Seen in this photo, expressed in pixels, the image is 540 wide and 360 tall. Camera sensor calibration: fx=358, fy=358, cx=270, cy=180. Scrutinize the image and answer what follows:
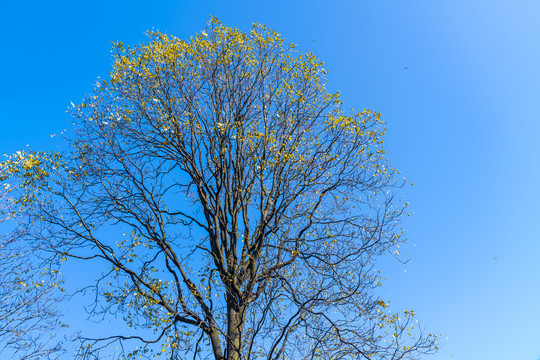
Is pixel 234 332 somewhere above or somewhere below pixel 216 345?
above

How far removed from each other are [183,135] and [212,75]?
235 centimetres

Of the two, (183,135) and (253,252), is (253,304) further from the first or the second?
(183,135)

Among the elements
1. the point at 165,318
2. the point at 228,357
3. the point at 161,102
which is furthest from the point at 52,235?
the point at 228,357

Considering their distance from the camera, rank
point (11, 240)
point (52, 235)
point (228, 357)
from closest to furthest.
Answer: point (228, 357)
point (52, 235)
point (11, 240)

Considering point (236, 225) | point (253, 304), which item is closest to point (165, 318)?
point (253, 304)

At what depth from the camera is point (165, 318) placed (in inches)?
357

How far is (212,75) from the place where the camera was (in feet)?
40.6

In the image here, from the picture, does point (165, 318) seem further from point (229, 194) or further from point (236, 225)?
point (229, 194)

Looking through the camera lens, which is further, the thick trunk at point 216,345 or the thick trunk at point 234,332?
the thick trunk at point 216,345

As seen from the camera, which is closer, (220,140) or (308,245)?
(308,245)

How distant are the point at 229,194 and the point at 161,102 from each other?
151 inches

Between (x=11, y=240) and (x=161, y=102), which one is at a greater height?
(x=161, y=102)

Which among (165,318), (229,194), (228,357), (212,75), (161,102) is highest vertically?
(212,75)

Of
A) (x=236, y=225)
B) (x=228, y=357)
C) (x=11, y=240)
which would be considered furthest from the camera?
(x=11, y=240)
